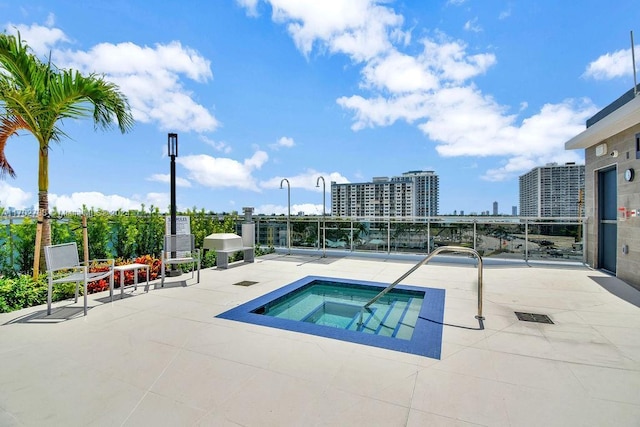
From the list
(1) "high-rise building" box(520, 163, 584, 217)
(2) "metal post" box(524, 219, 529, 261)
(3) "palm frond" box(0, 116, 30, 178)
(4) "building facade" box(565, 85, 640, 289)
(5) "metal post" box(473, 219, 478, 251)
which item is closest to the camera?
(3) "palm frond" box(0, 116, 30, 178)

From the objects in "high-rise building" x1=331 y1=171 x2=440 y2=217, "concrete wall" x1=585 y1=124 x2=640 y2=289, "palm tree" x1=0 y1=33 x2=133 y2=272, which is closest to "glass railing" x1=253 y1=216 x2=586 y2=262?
"concrete wall" x1=585 y1=124 x2=640 y2=289

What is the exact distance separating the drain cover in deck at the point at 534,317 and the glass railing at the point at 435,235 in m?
4.24

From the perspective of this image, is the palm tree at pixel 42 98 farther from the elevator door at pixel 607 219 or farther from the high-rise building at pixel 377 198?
the high-rise building at pixel 377 198

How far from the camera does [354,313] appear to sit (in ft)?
14.3

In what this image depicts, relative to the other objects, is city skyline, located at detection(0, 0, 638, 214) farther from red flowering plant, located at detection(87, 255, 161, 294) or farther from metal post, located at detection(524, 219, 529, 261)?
metal post, located at detection(524, 219, 529, 261)

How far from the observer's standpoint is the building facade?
5.24 metres

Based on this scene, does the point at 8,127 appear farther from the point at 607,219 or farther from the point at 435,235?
the point at 607,219

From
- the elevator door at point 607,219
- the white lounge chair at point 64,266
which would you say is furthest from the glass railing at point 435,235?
the white lounge chair at point 64,266

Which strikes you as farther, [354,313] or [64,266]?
[354,313]

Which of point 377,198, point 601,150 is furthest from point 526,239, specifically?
point 377,198

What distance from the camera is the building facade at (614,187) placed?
5.24 meters

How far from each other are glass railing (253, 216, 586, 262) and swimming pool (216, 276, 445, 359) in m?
3.54

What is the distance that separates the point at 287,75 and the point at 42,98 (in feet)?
21.0

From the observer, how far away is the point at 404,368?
246 cm
